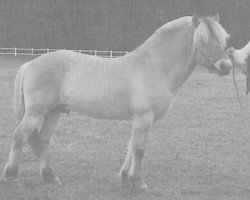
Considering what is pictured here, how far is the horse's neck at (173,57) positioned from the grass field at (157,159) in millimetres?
1416

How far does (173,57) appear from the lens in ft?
21.4

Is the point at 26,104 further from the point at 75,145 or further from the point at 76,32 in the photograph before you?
the point at 76,32

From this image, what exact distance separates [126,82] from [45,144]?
1.45m

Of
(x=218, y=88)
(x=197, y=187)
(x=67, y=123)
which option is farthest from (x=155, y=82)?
(x=218, y=88)

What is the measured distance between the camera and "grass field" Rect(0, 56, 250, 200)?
650 cm

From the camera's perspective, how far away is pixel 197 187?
6.77 meters

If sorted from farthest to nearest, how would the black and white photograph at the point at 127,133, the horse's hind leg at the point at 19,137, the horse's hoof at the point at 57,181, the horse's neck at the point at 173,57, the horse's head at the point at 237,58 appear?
the horse's head at the point at 237,58 → the horse's hoof at the point at 57,181 → the horse's hind leg at the point at 19,137 → the horse's neck at the point at 173,57 → the black and white photograph at the point at 127,133

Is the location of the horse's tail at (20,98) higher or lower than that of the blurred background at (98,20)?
higher

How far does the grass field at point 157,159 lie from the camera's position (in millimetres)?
6500

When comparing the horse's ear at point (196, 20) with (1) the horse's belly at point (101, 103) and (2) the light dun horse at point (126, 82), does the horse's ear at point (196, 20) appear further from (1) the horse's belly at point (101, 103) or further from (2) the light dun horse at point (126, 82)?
(1) the horse's belly at point (101, 103)

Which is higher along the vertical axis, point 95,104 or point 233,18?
point 95,104

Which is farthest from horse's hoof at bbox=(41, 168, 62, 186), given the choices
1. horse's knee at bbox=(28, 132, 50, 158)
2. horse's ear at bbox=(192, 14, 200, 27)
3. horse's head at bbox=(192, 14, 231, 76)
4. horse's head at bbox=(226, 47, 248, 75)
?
horse's head at bbox=(226, 47, 248, 75)

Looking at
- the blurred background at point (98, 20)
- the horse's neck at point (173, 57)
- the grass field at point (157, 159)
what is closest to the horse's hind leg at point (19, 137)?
the grass field at point (157, 159)

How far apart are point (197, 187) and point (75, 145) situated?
312 cm
